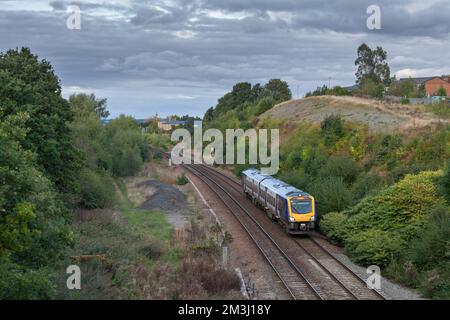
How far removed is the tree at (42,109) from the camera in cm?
2464

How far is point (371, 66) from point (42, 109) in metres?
79.1

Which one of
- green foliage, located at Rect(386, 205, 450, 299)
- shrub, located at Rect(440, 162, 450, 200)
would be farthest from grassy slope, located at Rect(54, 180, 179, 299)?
shrub, located at Rect(440, 162, 450, 200)

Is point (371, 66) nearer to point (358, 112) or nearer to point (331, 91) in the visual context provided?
point (331, 91)

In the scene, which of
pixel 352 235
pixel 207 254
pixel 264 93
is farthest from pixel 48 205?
pixel 264 93

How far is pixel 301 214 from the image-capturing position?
92.4 ft

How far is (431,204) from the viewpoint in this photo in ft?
80.4

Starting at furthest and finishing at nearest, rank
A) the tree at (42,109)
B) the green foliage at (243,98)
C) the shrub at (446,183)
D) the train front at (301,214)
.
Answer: the green foliage at (243,98), the train front at (301,214), the tree at (42,109), the shrub at (446,183)

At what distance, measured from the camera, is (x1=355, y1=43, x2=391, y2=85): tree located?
95.4 meters

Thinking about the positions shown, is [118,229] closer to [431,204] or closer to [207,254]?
[207,254]

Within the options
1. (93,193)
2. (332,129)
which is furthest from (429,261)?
(332,129)

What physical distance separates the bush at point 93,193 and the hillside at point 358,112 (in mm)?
21754

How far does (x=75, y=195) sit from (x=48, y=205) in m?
17.1
